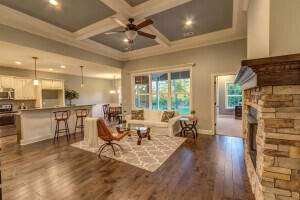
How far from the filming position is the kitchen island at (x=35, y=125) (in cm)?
406

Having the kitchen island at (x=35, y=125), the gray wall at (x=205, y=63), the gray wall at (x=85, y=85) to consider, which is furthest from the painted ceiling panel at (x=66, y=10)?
the gray wall at (x=85, y=85)

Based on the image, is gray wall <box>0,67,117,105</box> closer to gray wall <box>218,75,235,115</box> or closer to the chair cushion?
the chair cushion

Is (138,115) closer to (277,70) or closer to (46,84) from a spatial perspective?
(277,70)

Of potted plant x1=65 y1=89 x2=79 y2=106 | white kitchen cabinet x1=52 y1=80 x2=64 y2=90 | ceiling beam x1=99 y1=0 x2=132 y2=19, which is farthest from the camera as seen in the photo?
potted plant x1=65 y1=89 x2=79 y2=106

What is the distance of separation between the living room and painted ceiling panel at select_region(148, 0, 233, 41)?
0.03m

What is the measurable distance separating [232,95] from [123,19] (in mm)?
8009

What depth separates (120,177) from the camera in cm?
235

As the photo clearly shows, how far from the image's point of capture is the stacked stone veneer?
1241mm

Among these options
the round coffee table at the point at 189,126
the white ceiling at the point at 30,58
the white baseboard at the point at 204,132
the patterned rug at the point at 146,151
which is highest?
the white ceiling at the point at 30,58

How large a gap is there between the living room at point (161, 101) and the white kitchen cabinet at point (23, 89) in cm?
5

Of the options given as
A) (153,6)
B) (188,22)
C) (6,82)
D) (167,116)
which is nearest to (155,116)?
(167,116)

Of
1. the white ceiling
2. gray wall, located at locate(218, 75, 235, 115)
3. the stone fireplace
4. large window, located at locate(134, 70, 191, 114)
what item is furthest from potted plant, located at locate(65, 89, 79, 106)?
gray wall, located at locate(218, 75, 235, 115)

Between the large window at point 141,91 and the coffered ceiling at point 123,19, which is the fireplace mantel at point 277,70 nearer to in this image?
the coffered ceiling at point 123,19

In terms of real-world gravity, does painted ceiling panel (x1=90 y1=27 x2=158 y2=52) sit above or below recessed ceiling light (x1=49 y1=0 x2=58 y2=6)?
above
